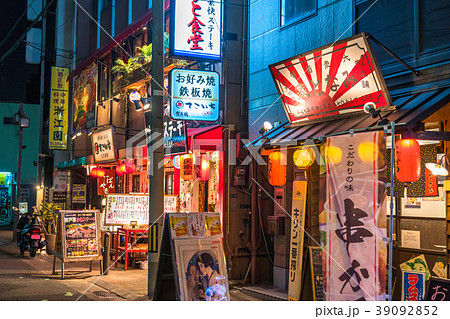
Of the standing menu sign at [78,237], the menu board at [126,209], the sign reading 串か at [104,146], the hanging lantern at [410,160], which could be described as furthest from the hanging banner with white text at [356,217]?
the sign reading 串か at [104,146]

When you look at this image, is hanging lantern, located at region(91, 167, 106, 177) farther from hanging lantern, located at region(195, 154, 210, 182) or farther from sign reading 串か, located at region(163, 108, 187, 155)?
hanging lantern, located at region(195, 154, 210, 182)

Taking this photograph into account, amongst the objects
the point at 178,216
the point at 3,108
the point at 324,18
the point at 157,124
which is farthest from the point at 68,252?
the point at 3,108

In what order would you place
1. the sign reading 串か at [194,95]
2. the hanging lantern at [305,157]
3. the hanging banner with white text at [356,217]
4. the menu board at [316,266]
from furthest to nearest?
the sign reading 串か at [194,95] < the hanging lantern at [305,157] < the menu board at [316,266] < the hanging banner with white text at [356,217]

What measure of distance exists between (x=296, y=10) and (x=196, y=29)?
2597 millimetres

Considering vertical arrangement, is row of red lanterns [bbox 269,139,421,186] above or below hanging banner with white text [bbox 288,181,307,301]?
above

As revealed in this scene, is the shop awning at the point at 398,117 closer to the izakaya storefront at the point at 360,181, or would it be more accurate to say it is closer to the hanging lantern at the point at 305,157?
the izakaya storefront at the point at 360,181

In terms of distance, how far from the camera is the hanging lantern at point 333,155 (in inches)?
322

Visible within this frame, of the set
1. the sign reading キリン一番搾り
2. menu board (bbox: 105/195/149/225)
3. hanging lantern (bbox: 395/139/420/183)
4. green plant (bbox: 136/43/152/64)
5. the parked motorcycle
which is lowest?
the parked motorcycle

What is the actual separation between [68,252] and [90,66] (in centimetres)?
1431

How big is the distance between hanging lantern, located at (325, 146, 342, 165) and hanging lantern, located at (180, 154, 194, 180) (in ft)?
27.5

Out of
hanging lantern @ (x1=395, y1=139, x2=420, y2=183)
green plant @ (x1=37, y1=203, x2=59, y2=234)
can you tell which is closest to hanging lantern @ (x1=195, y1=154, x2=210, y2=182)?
hanging lantern @ (x1=395, y1=139, x2=420, y2=183)

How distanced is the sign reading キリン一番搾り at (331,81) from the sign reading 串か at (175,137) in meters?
4.32

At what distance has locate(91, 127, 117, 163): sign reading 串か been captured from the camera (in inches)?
825

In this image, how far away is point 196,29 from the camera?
43.4 feet
